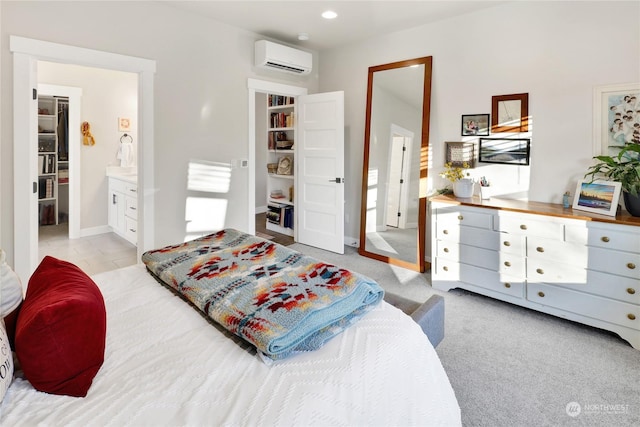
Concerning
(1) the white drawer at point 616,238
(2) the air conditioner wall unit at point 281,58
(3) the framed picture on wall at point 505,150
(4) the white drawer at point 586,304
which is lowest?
(4) the white drawer at point 586,304

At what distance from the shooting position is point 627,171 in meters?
2.49

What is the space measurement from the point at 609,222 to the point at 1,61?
4.38 metres

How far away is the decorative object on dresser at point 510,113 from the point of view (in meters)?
3.16

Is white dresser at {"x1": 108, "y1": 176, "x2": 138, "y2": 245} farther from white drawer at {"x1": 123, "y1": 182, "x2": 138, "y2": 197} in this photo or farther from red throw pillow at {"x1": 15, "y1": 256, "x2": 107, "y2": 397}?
red throw pillow at {"x1": 15, "y1": 256, "x2": 107, "y2": 397}

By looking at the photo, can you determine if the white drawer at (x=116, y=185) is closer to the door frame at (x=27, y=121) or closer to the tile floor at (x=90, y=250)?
the tile floor at (x=90, y=250)

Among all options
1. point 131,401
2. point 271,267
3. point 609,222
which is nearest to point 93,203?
point 271,267

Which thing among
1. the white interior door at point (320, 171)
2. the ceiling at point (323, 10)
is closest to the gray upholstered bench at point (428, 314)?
the white interior door at point (320, 171)

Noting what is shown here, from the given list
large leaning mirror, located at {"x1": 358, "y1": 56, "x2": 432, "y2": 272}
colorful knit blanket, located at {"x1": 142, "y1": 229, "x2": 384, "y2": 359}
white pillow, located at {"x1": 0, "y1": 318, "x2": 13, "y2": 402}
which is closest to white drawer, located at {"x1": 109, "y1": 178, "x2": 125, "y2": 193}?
large leaning mirror, located at {"x1": 358, "y1": 56, "x2": 432, "y2": 272}

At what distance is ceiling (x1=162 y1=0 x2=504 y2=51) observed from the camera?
3281mm

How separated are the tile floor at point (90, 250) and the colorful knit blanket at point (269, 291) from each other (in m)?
2.41

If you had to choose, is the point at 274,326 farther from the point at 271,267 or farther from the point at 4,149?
the point at 4,149

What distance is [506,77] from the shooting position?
326 centimetres

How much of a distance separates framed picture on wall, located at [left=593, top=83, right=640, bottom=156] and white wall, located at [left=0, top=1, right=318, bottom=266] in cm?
320

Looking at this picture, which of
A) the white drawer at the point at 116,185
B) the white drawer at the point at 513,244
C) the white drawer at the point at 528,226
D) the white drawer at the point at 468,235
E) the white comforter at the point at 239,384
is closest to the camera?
the white comforter at the point at 239,384
